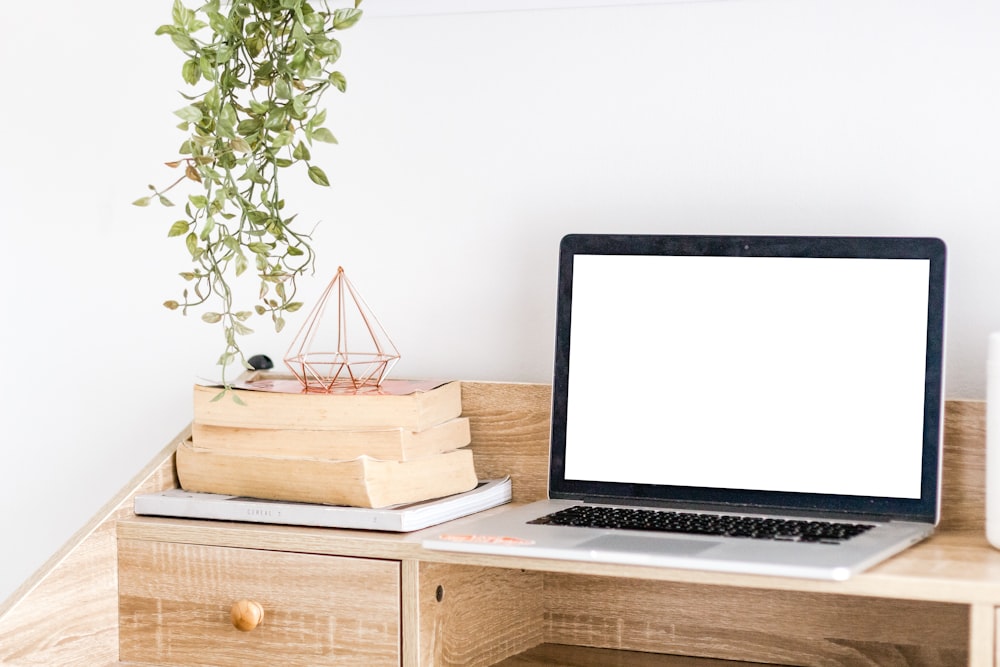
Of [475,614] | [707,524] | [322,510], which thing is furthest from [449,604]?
[707,524]

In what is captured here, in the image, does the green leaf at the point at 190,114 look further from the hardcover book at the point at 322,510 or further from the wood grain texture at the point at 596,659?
the wood grain texture at the point at 596,659

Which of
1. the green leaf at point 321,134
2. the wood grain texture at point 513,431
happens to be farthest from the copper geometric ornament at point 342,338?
the green leaf at point 321,134

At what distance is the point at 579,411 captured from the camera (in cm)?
120

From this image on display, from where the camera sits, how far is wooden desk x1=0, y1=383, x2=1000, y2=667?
3.53 feet

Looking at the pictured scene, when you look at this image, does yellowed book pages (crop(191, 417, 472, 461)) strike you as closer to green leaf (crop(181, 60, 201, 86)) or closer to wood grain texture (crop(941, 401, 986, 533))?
green leaf (crop(181, 60, 201, 86))

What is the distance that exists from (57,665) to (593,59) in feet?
2.86

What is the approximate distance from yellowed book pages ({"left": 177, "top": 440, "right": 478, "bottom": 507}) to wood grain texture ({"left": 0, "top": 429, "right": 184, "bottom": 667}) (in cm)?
9

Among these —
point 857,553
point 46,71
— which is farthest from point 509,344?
point 46,71

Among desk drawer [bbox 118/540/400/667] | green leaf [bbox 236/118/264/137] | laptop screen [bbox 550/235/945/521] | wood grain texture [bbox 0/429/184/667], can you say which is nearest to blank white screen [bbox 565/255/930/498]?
laptop screen [bbox 550/235/945/521]

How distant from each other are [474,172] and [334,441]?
395 mm

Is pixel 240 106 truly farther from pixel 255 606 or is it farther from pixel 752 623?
pixel 752 623

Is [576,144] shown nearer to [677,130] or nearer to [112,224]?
[677,130]

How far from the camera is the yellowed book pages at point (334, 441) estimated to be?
116 cm

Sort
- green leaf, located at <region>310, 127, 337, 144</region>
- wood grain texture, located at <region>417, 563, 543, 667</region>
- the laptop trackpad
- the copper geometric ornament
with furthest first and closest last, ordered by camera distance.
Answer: the copper geometric ornament, green leaf, located at <region>310, 127, 337, 144</region>, wood grain texture, located at <region>417, 563, 543, 667</region>, the laptop trackpad
